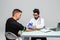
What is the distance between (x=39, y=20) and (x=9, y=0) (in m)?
1.84

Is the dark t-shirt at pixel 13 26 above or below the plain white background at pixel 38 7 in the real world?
below

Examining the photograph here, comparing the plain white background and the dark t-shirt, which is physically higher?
the plain white background

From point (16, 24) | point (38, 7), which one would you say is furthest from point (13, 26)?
point (38, 7)

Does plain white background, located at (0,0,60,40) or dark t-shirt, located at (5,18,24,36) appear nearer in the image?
dark t-shirt, located at (5,18,24,36)

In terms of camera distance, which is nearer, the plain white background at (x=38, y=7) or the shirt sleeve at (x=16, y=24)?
the shirt sleeve at (x=16, y=24)

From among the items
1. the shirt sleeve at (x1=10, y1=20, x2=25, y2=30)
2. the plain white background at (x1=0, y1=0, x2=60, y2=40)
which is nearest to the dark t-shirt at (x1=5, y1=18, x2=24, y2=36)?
the shirt sleeve at (x1=10, y1=20, x2=25, y2=30)

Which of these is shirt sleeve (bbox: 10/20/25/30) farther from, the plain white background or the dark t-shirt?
the plain white background

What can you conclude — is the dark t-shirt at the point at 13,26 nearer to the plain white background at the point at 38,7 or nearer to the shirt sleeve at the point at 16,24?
the shirt sleeve at the point at 16,24

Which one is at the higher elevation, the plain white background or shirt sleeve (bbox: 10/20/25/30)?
the plain white background

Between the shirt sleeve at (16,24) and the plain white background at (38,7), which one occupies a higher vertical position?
the plain white background at (38,7)

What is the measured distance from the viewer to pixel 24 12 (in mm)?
5516

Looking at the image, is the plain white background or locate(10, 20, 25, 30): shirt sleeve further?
the plain white background

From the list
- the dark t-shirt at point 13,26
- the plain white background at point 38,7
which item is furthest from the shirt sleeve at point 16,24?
the plain white background at point 38,7

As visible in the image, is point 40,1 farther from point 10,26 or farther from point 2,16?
point 10,26
